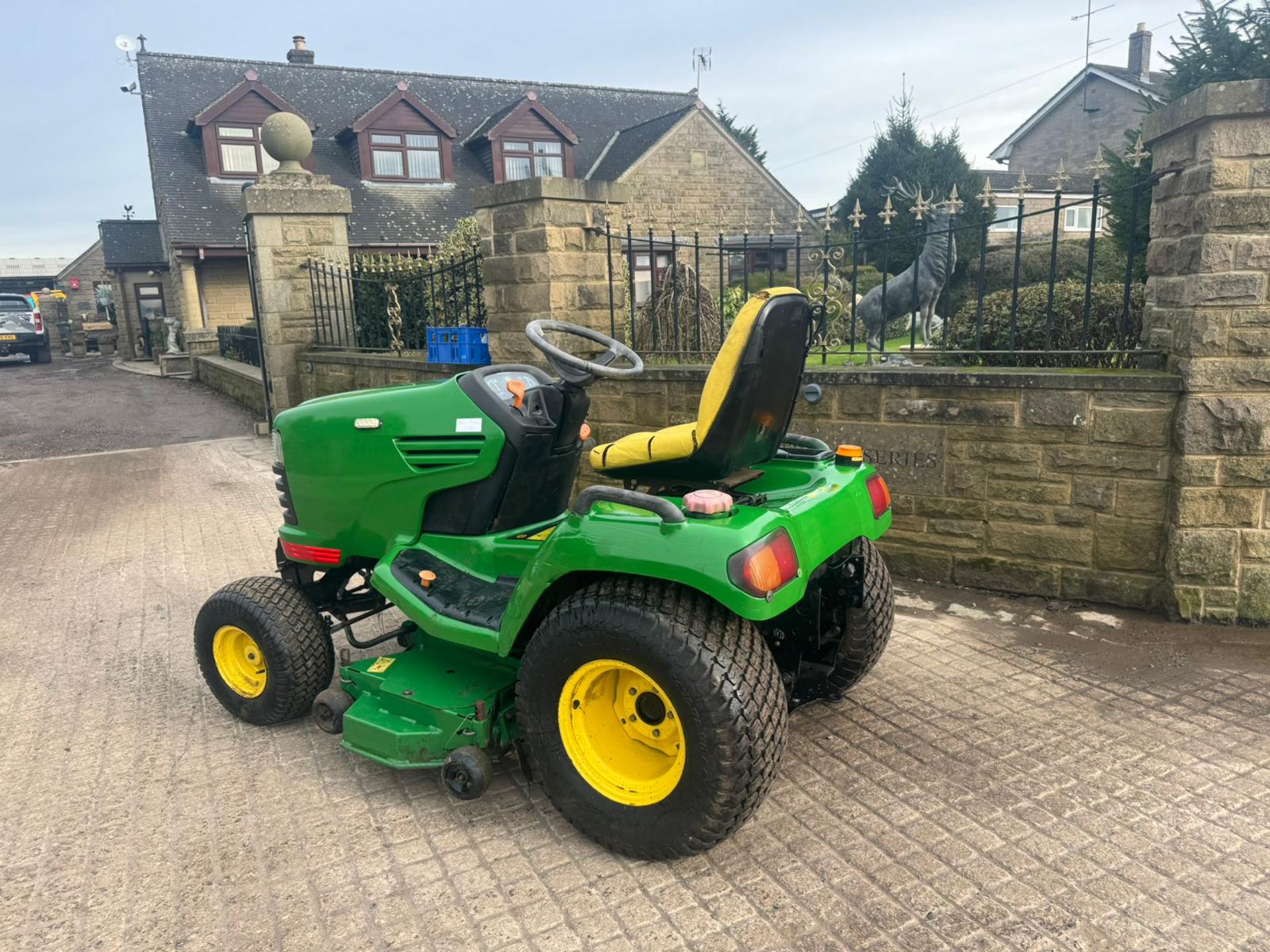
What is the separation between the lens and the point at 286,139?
9289mm

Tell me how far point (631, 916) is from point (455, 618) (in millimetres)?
A: 1069

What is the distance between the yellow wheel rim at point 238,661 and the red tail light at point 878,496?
2374mm

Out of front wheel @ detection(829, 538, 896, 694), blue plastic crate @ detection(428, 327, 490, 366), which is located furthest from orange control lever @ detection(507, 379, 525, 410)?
blue plastic crate @ detection(428, 327, 490, 366)

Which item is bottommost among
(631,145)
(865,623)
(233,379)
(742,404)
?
(865,623)

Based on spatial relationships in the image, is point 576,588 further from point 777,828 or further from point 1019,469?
point 1019,469

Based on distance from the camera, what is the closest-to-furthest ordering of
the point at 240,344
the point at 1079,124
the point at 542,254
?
1. the point at 542,254
2. the point at 240,344
3. the point at 1079,124

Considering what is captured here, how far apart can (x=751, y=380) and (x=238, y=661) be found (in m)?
2.29

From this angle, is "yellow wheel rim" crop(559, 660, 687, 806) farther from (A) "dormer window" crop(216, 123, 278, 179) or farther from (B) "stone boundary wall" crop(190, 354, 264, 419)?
(A) "dormer window" crop(216, 123, 278, 179)

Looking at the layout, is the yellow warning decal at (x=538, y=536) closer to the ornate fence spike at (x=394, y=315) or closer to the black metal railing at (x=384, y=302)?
the black metal railing at (x=384, y=302)

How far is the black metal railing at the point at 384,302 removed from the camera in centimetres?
807

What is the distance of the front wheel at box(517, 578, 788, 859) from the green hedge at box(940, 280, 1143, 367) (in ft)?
10.0

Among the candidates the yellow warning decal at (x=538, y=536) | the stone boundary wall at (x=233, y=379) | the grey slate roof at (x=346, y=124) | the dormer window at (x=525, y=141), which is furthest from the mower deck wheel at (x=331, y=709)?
the dormer window at (x=525, y=141)

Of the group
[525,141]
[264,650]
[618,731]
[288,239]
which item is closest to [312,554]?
[264,650]

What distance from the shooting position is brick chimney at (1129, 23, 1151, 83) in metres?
29.1
